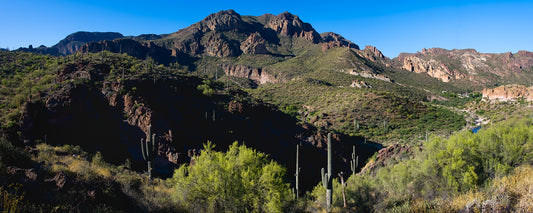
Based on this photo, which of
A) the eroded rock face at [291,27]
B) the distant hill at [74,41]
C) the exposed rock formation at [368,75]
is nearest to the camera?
the exposed rock formation at [368,75]

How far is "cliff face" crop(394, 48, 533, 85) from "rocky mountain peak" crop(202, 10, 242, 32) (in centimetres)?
9539

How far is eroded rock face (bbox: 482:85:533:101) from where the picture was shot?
63.1m

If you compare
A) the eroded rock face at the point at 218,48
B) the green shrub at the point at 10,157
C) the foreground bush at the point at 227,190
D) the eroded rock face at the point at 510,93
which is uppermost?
the eroded rock face at the point at 218,48

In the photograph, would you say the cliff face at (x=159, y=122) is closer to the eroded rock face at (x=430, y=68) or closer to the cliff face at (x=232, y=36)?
the cliff face at (x=232, y=36)

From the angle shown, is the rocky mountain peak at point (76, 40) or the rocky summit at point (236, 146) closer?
the rocky summit at point (236, 146)

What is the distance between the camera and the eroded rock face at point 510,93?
63.1 meters

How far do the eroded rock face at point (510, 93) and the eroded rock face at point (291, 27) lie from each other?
98.9 m

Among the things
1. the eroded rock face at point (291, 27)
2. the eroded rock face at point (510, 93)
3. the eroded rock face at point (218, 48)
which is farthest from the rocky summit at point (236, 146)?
the eroded rock face at point (291, 27)

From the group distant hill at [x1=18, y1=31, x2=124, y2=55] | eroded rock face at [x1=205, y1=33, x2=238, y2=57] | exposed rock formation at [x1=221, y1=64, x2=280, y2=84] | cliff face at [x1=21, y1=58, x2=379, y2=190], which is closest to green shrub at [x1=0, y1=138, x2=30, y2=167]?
cliff face at [x1=21, y1=58, x2=379, y2=190]

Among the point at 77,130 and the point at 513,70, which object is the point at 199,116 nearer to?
the point at 77,130

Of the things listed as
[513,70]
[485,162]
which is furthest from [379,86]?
[513,70]

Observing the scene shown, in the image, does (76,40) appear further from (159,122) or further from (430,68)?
(430,68)

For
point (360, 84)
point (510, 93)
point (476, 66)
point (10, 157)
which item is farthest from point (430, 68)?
point (10, 157)

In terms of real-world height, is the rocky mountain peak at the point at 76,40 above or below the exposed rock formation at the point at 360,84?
above
